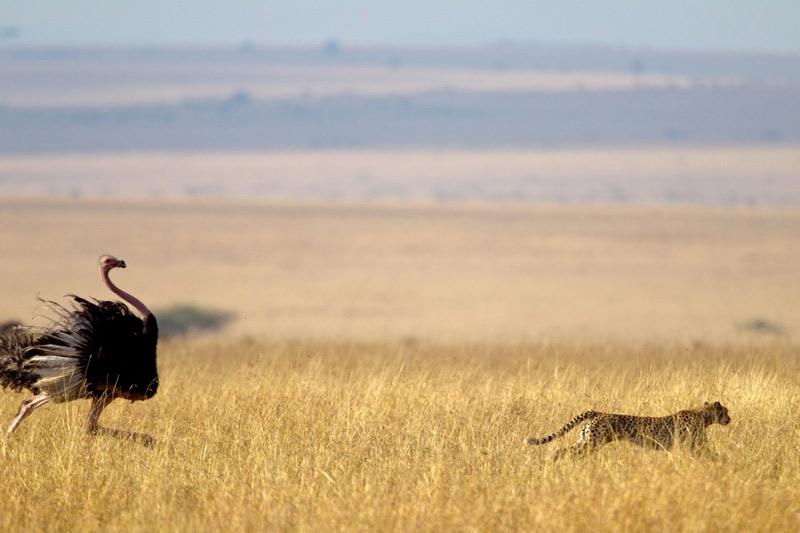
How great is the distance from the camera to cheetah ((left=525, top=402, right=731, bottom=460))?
684 centimetres

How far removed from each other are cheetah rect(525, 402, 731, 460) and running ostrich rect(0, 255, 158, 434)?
7.37ft

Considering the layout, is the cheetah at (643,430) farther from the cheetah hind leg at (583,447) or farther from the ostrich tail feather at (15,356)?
the ostrich tail feather at (15,356)

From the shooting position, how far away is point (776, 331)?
25.3m

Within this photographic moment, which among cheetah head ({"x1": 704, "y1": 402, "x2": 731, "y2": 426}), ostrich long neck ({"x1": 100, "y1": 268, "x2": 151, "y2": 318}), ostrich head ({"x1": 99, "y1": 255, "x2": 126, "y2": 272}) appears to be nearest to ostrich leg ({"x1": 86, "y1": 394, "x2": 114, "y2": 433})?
ostrich long neck ({"x1": 100, "y1": 268, "x2": 151, "y2": 318})

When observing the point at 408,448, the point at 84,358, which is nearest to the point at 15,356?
the point at 84,358

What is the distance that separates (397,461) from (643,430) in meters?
1.26

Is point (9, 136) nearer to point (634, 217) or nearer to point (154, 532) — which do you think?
point (634, 217)

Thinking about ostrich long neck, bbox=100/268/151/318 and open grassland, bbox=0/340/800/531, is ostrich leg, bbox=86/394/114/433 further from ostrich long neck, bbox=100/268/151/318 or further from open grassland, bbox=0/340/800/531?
ostrich long neck, bbox=100/268/151/318

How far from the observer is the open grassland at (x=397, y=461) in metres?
5.94

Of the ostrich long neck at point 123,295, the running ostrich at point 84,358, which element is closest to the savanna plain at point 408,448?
the running ostrich at point 84,358

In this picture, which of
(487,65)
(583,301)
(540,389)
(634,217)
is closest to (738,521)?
(540,389)

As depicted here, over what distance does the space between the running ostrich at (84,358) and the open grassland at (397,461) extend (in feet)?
0.87

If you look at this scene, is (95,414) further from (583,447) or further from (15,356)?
(583,447)

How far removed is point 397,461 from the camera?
7.00 meters
